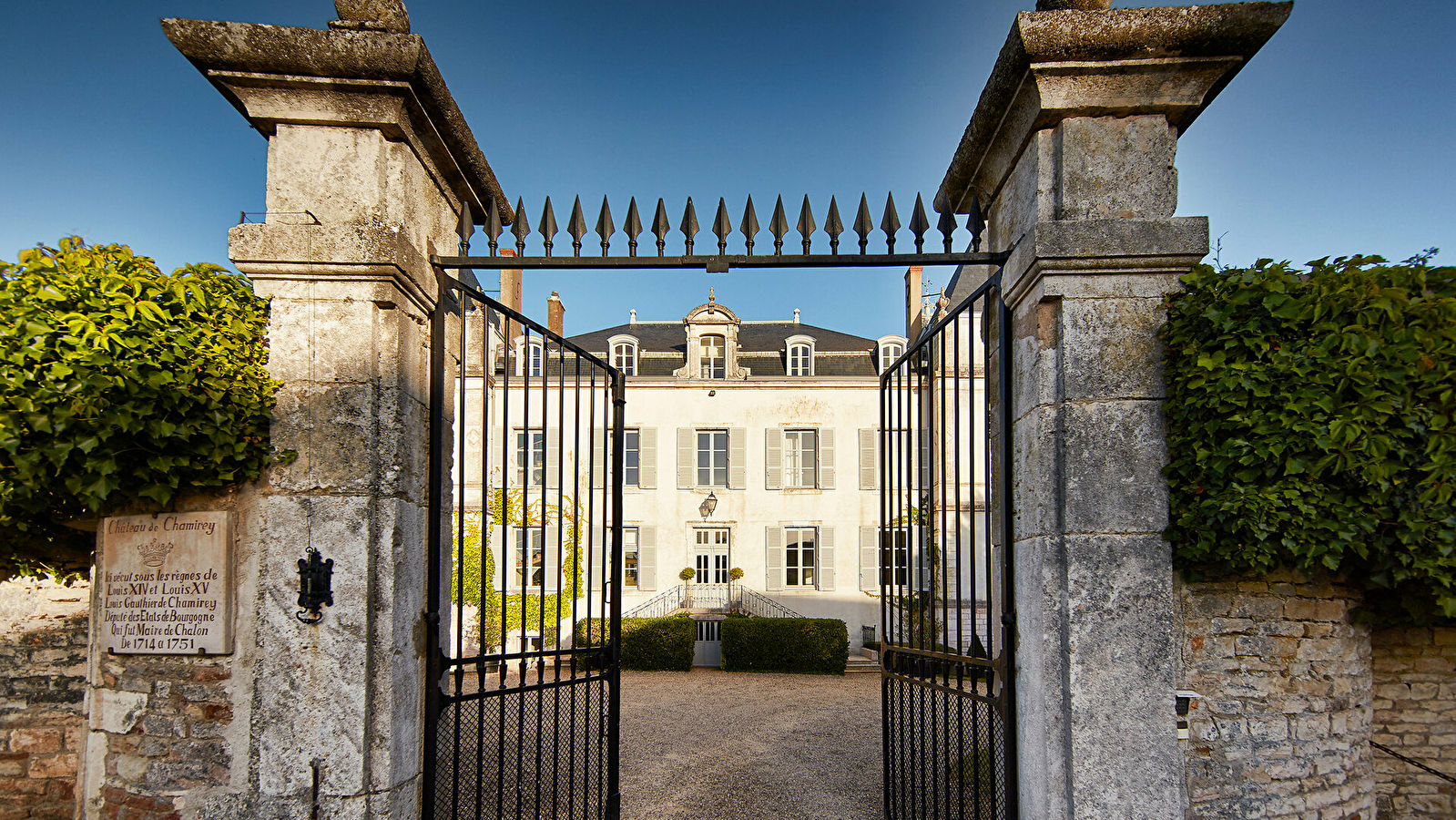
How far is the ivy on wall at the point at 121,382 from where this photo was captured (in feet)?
8.23

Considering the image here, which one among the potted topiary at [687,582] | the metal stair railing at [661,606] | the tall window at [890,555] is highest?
the tall window at [890,555]

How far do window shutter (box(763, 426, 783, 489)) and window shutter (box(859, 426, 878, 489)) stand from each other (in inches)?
62.7

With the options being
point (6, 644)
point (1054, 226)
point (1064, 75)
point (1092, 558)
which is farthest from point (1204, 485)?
point (6, 644)

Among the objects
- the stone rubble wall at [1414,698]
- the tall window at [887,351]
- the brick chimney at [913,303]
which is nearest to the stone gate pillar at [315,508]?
the stone rubble wall at [1414,698]

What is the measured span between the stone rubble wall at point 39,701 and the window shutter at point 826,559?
12514 millimetres

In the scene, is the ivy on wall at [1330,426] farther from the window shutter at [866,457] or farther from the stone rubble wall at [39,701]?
the window shutter at [866,457]

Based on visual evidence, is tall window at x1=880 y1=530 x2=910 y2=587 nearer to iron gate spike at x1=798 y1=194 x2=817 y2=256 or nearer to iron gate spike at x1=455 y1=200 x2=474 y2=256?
iron gate spike at x1=798 y1=194 x2=817 y2=256

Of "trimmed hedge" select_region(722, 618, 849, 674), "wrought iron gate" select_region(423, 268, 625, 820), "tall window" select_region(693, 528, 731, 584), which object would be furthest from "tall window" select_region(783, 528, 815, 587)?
"wrought iron gate" select_region(423, 268, 625, 820)

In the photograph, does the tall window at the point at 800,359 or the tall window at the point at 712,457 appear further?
the tall window at the point at 800,359

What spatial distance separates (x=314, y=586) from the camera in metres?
2.76

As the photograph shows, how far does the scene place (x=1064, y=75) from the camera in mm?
2867

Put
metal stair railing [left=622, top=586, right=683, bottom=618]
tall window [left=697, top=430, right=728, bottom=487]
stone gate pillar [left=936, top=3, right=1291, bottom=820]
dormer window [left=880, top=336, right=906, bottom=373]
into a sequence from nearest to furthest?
stone gate pillar [left=936, top=3, right=1291, bottom=820]
metal stair railing [left=622, top=586, right=683, bottom=618]
tall window [left=697, top=430, right=728, bottom=487]
dormer window [left=880, top=336, right=906, bottom=373]

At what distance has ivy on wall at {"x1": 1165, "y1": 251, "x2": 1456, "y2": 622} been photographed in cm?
254

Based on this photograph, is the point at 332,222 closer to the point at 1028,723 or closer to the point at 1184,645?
the point at 1028,723
